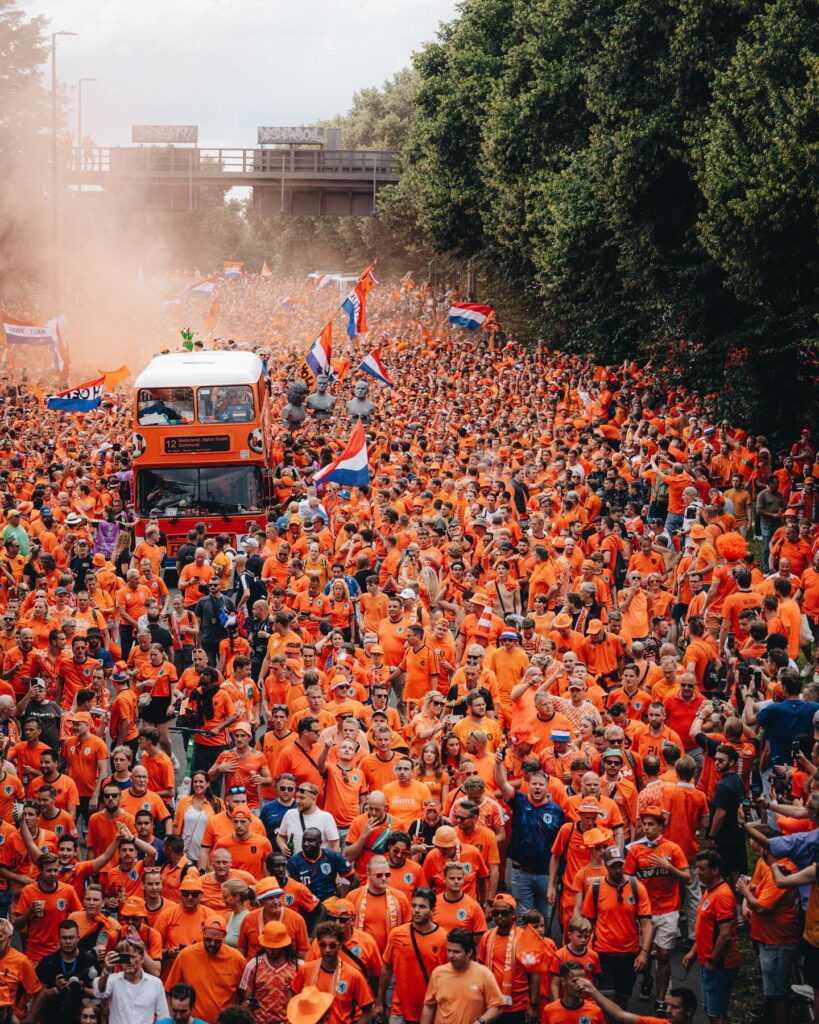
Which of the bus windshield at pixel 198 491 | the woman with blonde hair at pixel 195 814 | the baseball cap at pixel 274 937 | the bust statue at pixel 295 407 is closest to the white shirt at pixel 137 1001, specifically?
the baseball cap at pixel 274 937

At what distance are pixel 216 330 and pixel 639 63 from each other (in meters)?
37.7

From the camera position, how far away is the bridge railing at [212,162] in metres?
69.5

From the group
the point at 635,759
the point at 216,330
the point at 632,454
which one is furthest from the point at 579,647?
the point at 216,330

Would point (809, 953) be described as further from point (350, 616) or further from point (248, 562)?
point (248, 562)

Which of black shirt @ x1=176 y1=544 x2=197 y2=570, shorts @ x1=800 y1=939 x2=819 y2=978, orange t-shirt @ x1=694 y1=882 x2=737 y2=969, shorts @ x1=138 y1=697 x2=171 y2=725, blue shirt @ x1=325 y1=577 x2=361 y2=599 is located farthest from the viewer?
black shirt @ x1=176 y1=544 x2=197 y2=570

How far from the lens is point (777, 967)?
9.48m

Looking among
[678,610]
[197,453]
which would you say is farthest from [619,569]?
[197,453]

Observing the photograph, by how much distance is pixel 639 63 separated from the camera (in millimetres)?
28281

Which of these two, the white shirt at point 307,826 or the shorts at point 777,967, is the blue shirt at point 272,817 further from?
the shorts at point 777,967

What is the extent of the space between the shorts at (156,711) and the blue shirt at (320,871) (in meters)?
4.20

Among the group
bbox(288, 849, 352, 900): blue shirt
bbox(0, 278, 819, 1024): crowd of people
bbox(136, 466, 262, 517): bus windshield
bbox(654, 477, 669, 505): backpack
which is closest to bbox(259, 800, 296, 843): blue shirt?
bbox(0, 278, 819, 1024): crowd of people

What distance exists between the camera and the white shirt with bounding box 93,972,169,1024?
859 centimetres

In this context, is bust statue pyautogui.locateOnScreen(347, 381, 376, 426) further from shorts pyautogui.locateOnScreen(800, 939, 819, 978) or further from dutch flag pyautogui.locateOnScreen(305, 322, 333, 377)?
shorts pyautogui.locateOnScreen(800, 939, 819, 978)

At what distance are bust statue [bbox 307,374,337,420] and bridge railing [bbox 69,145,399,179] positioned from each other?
37.0 metres
